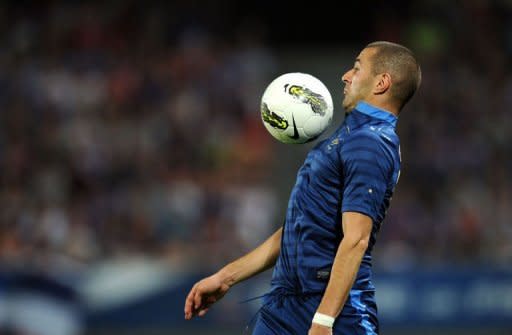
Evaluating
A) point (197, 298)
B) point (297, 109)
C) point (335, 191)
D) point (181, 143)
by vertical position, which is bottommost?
point (197, 298)

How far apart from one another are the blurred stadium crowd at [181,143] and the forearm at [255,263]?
606cm

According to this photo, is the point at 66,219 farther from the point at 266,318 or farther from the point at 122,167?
the point at 266,318

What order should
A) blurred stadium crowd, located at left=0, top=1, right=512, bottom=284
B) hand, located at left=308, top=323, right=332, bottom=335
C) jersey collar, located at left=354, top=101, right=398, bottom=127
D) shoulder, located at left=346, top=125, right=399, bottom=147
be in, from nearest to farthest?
hand, located at left=308, top=323, right=332, bottom=335 → shoulder, located at left=346, top=125, right=399, bottom=147 → jersey collar, located at left=354, top=101, right=398, bottom=127 → blurred stadium crowd, located at left=0, top=1, right=512, bottom=284

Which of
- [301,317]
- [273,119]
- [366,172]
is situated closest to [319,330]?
[301,317]

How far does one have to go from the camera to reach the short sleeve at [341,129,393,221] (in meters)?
4.13

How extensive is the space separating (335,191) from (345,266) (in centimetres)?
41

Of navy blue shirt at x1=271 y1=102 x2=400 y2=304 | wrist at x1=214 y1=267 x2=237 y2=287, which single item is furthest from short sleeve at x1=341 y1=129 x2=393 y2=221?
wrist at x1=214 y1=267 x2=237 y2=287

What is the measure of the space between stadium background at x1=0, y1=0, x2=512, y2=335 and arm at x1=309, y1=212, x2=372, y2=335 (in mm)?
6730

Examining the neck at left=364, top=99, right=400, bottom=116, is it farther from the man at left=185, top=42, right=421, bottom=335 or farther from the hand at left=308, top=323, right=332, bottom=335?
the hand at left=308, top=323, right=332, bottom=335

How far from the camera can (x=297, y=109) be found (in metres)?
4.65

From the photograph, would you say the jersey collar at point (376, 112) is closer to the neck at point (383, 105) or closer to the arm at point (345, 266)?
the neck at point (383, 105)

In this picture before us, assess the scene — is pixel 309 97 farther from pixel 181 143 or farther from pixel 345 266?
pixel 181 143

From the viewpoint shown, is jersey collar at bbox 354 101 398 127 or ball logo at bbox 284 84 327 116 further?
ball logo at bbox 284 84 327 116

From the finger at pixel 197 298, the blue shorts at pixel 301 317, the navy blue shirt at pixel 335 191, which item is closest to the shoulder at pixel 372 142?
the navy blue shirt at pixel 335 191
